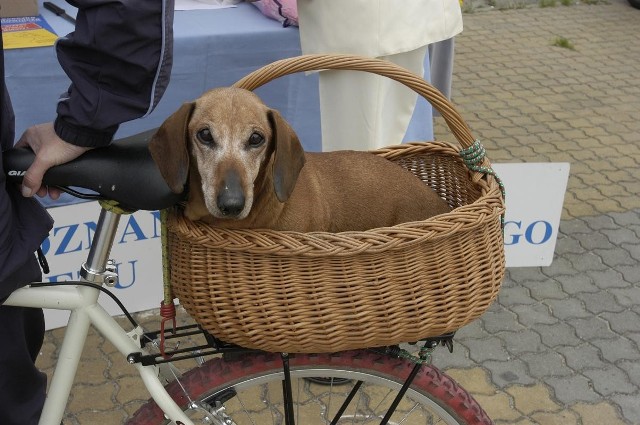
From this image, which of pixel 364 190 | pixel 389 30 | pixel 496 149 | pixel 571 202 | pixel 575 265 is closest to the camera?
pixel 364 190

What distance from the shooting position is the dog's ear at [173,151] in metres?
1.54

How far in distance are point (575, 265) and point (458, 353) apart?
1064 millimetres

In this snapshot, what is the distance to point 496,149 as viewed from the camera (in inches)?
212

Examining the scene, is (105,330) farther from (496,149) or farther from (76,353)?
(496,149)

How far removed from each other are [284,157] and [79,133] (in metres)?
0.42

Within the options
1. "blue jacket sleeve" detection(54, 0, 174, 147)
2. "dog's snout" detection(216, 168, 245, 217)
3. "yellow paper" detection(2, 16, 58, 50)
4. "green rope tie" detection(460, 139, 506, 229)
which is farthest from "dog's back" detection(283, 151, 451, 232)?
"yellow paper" detection(2, 16, 58, 50)

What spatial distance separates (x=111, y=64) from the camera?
4.77ft

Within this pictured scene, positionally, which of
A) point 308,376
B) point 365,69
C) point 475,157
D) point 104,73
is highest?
point 104,73

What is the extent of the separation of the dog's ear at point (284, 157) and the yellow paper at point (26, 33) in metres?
1.55

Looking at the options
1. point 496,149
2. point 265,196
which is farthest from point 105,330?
point 496,149

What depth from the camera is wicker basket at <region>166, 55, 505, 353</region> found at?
1502mm

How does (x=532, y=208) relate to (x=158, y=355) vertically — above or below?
below

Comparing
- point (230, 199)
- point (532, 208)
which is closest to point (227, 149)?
point (230, 199)

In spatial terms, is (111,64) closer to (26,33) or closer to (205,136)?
(205,136)
